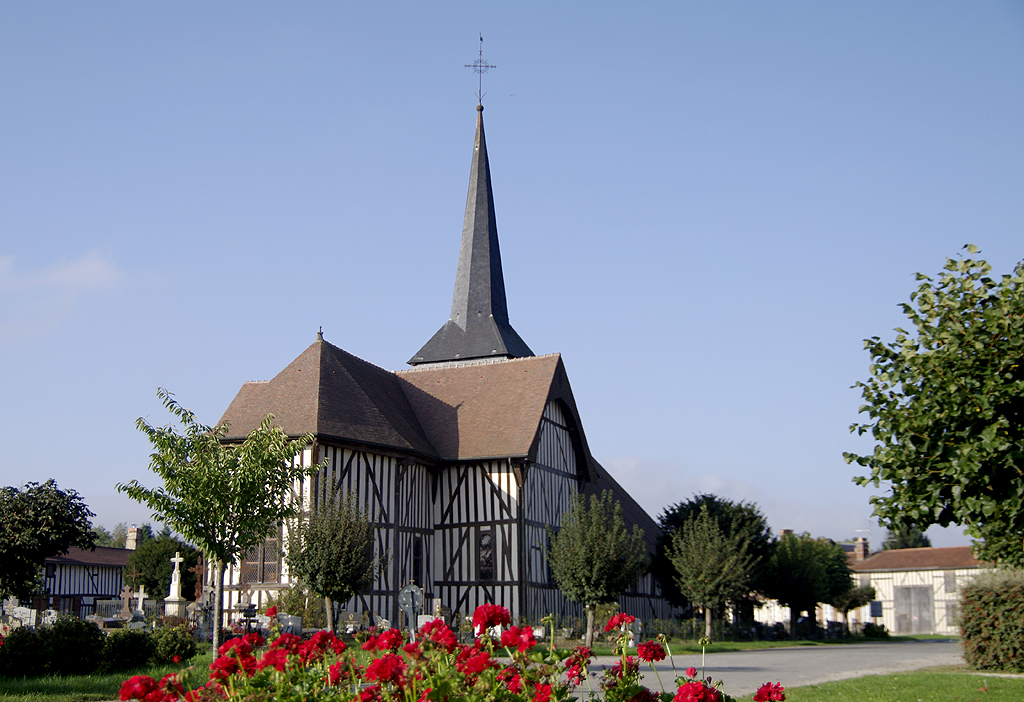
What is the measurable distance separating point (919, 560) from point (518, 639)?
185 ft

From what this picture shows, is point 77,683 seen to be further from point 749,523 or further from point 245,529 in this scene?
point 749,523

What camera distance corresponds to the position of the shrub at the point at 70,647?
13927 millimetres

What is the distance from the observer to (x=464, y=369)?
34.6m

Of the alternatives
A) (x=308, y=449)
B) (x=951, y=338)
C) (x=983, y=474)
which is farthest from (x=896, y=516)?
(x=308, y=449)

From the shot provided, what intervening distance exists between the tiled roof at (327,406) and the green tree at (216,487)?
817 cm

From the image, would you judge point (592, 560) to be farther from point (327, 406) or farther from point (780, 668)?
point (327, 406)

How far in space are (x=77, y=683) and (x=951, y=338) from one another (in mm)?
11730

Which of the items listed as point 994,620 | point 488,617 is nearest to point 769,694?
point 488,617

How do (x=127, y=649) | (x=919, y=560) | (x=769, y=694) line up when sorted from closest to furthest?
(x=769, y=694) < (x=127, y=649) < (x=919, y=560)

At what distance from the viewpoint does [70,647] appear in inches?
558

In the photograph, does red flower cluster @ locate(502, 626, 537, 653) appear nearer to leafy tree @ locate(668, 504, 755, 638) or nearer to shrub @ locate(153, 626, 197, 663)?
shrub @ locate(153, 626, 197, 663)

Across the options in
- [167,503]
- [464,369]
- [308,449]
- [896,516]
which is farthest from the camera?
[464,369]

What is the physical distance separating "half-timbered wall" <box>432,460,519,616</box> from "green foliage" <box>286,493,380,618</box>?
712 cm

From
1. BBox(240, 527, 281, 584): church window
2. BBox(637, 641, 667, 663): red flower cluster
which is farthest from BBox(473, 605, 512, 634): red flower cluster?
BBox(240, 527, 281, 584): church window
